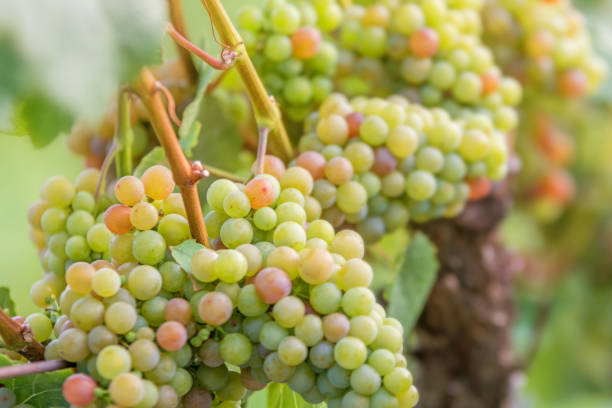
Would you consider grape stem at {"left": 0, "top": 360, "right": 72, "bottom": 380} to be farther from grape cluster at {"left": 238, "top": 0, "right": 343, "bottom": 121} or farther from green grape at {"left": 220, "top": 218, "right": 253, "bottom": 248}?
grape cluster at {"left": 238, "top": 0, "right": 343, "bottom": 121}

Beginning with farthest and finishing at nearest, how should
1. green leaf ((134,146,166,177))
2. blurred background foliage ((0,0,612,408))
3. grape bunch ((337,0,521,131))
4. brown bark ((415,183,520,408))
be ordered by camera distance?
blurred background foliage ((0,0,612,408)) < brown bark ((415,183,520,408)) < grape bunch ((337,0,521,131)) < green leaf ((134,146,166,177))

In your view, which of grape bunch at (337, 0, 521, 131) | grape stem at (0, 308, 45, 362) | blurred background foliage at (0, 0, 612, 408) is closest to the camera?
grape stem at (0, 308, 45, 362)

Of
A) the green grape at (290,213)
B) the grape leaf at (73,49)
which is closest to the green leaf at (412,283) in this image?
the green grape at (290,213)

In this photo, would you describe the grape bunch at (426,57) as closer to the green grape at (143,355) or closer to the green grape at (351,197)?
the green grape at (351,197)

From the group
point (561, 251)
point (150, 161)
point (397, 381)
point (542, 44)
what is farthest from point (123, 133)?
point (561, 251)

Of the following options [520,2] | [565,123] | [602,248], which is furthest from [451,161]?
[602,248]

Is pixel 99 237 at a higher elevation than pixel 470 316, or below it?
higher

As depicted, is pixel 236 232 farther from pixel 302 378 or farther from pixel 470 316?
pixel 470 316

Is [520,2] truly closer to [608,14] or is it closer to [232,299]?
[608,14]

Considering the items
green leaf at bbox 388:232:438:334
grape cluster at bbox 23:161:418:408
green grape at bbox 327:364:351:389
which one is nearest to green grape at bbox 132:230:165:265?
grape cluster at bbox 23:161:418:408
